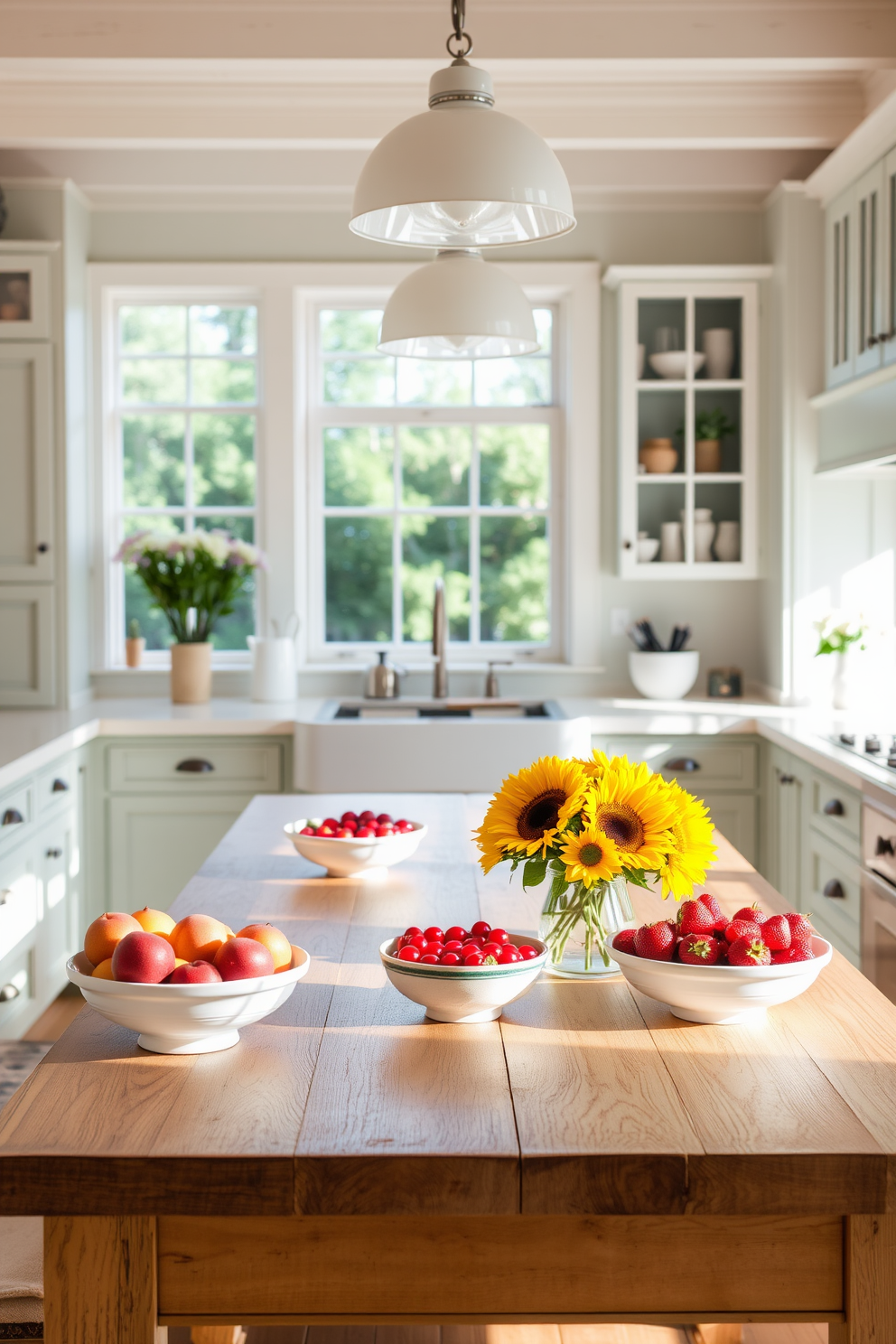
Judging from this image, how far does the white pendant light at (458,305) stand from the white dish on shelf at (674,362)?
2065 mm

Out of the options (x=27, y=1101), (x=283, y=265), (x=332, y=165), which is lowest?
(x=27, y=1101)

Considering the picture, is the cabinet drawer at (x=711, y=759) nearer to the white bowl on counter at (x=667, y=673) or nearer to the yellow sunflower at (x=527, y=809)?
the white bowl on counter at (x=667, y=673)

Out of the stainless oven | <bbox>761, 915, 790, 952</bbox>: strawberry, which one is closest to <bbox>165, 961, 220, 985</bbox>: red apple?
<bbox>761, 915, 790, 952</bbox>: strawberry

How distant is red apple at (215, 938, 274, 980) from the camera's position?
1.32 meters

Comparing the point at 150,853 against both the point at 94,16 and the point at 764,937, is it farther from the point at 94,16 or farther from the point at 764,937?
the point at 764,937

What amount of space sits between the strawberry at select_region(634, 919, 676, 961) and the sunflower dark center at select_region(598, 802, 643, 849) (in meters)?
0.12

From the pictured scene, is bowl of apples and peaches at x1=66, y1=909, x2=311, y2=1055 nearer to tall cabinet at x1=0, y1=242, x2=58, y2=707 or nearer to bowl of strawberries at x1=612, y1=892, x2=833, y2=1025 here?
bowl of strawberries at x1=612, y1=892, x2=833, y2=1025

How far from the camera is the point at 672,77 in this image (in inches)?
140

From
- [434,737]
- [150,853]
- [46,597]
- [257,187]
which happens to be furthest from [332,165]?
[150,853]

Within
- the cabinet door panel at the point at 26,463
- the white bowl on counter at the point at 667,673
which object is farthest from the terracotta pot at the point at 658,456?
the cabinet door panel at the point at 26,463

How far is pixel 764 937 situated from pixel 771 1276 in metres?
0.39

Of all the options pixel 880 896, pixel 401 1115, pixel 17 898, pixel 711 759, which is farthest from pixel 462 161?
pixel 711 759

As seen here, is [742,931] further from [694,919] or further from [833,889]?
[833,889]

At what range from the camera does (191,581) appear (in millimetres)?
4102
